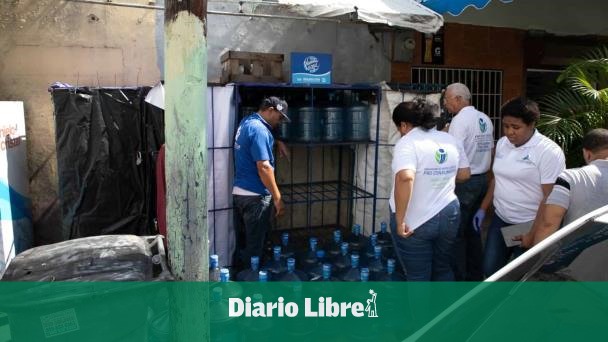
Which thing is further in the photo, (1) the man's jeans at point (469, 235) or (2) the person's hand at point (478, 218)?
(1) the man's jeans at point (469, 235)

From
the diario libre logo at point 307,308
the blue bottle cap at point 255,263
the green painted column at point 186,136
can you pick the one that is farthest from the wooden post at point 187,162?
the blue bottle cap at point 255,263

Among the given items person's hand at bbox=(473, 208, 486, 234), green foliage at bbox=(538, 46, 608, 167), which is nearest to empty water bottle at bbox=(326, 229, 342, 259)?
person's hand at bbox=(473, 208, 486, 234)

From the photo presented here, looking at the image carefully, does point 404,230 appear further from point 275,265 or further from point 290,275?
point 275,265

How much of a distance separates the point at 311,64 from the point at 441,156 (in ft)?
6.91

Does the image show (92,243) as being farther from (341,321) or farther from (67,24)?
(67,24)

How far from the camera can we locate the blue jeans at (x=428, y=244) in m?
3.17

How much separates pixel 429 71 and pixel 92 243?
5198 millimetres

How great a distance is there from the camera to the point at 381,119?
17.0 feet

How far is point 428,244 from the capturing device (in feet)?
10.6

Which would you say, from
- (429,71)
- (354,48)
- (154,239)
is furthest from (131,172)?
(429,71)

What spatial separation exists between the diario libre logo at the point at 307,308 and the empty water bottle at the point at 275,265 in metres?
0.46

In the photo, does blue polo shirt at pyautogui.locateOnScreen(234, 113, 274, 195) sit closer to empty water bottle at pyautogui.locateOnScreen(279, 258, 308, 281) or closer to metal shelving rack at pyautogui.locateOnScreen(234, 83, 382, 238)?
metal shelving rack at pyautogui.locateOnScreen(234, 83, 382, 238)

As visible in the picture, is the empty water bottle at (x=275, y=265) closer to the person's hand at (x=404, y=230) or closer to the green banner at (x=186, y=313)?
the person's hand at (x=404, y=230)

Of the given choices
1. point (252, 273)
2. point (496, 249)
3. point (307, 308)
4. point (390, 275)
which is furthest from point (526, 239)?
point (252, 273)
